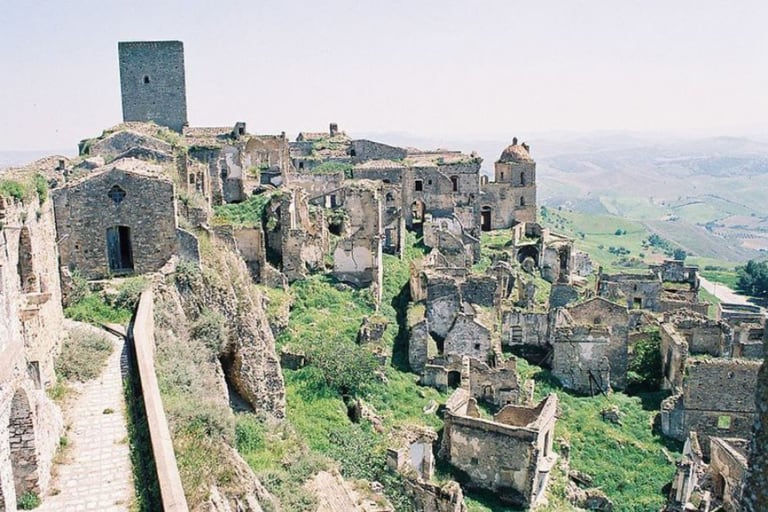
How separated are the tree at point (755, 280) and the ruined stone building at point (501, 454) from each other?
6315 centimetres

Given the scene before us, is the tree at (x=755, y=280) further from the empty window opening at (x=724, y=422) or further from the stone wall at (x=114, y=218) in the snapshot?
the stone wall at (x=114, y=218)

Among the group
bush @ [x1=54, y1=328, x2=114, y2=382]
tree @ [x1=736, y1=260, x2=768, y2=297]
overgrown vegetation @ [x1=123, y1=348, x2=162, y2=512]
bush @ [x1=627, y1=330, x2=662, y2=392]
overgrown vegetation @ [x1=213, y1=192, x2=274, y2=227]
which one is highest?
overgrown vegetation @ [x1=213, y1=192, x2=274, y2=227]

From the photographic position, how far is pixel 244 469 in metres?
12.7

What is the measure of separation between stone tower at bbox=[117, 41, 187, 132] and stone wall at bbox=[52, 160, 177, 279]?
2196 centimetres

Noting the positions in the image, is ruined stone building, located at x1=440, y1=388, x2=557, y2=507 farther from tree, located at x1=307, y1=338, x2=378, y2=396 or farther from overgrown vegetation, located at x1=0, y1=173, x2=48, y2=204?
overgrown vegetation, located at x1=0, y1=173, x2=48, y2=204

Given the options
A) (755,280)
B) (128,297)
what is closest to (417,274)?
(128,297)

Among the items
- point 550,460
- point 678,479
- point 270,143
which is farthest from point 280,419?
point 270,143

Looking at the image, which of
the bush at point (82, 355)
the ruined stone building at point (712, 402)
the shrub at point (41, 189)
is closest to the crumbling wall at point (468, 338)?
the ruined stone building at point (712, 402)

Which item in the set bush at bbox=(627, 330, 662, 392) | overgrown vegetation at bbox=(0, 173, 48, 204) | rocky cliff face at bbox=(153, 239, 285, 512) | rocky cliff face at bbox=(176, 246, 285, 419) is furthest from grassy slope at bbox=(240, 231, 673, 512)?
overgrown vegetation at bbox=(0, 173, 48, 204)

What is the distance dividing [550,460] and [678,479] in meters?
3.98

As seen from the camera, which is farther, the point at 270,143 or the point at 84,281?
the point at 270,143

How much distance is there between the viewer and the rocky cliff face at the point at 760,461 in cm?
602

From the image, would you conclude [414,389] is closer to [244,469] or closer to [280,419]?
[280,419]

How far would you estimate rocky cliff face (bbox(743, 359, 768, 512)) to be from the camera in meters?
6.02
